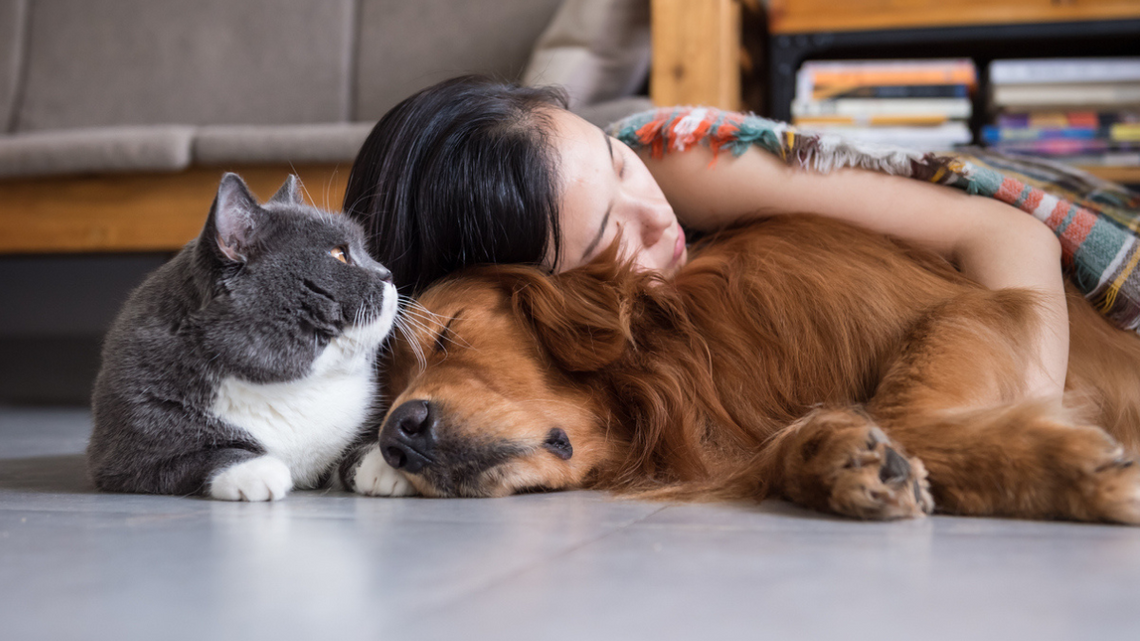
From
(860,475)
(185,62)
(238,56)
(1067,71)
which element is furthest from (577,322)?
(185,62)

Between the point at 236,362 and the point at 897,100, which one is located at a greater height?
the point at 897,100

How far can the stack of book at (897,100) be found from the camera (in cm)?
284

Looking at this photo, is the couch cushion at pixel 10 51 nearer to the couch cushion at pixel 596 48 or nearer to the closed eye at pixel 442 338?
the couch cushion at pixel 596 48

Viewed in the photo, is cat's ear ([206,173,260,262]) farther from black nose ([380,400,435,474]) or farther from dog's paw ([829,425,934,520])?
dog's paw ([829,425,934,520])

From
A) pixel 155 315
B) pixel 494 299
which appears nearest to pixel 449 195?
pixel 494 299

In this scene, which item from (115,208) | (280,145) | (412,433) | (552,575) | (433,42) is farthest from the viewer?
(433,42)

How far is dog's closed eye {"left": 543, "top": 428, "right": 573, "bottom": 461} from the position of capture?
3.68 feet

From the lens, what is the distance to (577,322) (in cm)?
120

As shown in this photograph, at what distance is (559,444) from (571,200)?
0.39 m

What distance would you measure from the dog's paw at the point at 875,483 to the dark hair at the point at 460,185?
593mm

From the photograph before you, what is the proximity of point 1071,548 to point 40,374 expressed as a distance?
4.26 meters

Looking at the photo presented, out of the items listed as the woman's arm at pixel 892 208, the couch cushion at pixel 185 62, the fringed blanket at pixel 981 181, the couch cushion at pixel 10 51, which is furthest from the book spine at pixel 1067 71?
the couch cushion at pixel 10 51

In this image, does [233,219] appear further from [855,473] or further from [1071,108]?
[1071,108]

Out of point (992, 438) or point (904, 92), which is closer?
point (992, 438)
